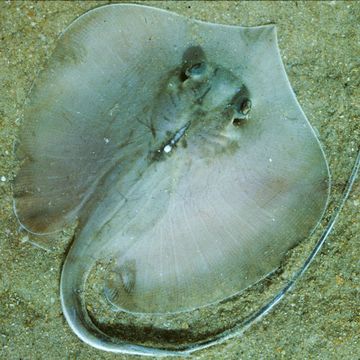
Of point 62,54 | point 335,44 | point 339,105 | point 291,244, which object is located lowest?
point 291,244

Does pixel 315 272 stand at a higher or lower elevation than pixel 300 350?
higher

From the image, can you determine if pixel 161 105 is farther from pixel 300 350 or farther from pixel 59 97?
pixel 300 350

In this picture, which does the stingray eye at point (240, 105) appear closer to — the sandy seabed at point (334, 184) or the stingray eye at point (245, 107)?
the stingray eye at point (245, 107)

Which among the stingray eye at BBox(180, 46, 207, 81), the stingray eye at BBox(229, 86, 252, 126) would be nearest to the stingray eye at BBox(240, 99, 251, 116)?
the stingray eye at BBox(229, 86, 252, 126)

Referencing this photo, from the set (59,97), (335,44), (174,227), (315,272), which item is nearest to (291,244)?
(315,272)

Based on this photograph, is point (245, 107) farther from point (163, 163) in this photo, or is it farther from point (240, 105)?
point (163, 163)

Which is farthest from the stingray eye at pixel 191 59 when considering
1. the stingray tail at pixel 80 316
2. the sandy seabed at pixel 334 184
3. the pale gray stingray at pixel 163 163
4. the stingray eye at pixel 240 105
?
the stingray tail at pixel 80 316

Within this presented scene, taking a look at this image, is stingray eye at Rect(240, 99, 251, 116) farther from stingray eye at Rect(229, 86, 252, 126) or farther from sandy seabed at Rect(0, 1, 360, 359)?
sandy seabed at Rect(0, 1, 360, 359)

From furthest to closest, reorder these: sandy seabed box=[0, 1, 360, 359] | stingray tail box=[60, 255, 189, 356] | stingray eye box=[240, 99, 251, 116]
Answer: sandy seabed box=[0, 1, 360, 359], stingray tail box=[60, 255, 189, 356], stingray eye box=[240, 99, 251, 116]
